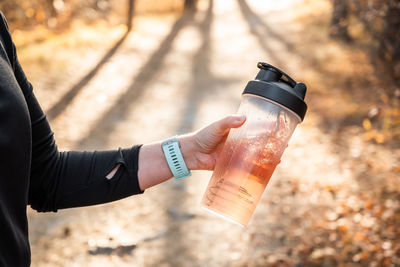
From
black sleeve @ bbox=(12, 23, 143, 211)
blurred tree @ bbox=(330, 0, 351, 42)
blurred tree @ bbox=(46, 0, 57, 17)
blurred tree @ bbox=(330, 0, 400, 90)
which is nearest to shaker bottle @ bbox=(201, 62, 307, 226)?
black sleeve @ bbox=(12, 23, 143, 211)

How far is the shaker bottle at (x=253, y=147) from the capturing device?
1593 millimetres

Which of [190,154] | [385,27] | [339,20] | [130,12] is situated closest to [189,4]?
[130,12]

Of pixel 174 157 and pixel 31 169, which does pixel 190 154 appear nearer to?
pixel 174 157

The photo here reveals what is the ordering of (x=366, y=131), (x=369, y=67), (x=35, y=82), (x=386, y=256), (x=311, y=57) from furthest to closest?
(x=311, y=57) → (x=369, y=67) → (x=35, y=82) → (x=366, y=131) → (x=386, y=256)

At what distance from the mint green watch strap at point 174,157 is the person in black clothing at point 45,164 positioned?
2 centimetres

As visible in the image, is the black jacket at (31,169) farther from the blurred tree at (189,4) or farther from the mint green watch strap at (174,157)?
the blurred tree at (189,4)

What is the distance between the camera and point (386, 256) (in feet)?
12.4

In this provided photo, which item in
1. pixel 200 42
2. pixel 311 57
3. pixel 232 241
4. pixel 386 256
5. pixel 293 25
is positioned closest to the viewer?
pixel 386 256

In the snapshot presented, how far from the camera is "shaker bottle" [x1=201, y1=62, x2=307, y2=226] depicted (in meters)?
1.59

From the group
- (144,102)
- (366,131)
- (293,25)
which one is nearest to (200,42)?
(293,25)

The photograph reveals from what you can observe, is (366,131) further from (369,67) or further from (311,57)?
(311,57)

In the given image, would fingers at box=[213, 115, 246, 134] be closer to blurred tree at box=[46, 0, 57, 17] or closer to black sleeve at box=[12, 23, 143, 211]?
black sleeve at box=[12, 23, 143, 211]

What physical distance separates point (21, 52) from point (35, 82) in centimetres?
127

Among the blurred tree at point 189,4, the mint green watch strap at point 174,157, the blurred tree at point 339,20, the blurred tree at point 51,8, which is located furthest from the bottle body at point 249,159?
the blurred tree at point 189,4
